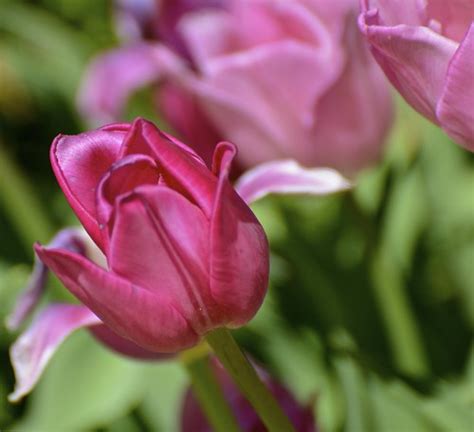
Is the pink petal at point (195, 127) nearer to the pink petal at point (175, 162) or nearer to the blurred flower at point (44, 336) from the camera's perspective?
the blurred flower at point (44, 336)

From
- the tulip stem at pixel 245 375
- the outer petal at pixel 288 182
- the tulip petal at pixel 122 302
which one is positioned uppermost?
the tulip petal at pixel 122 302

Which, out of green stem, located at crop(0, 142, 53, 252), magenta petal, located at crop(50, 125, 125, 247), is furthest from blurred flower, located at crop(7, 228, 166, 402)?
green stem, located at crop(0, 142, 53, 252)

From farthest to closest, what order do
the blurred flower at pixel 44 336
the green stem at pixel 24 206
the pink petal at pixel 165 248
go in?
the green stem at pixel 24 206, the blurred flower at pixel 44 336, the pink petal at pixel 165 248

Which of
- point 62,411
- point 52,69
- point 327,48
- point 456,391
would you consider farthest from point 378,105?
point 52,69

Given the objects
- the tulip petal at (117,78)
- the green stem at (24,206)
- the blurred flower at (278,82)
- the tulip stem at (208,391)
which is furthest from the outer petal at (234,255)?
the green stem at (24,206)

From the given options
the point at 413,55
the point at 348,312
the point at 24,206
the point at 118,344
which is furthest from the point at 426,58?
the point at 24,206

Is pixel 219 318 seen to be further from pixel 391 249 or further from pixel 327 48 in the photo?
pixel 391 249
